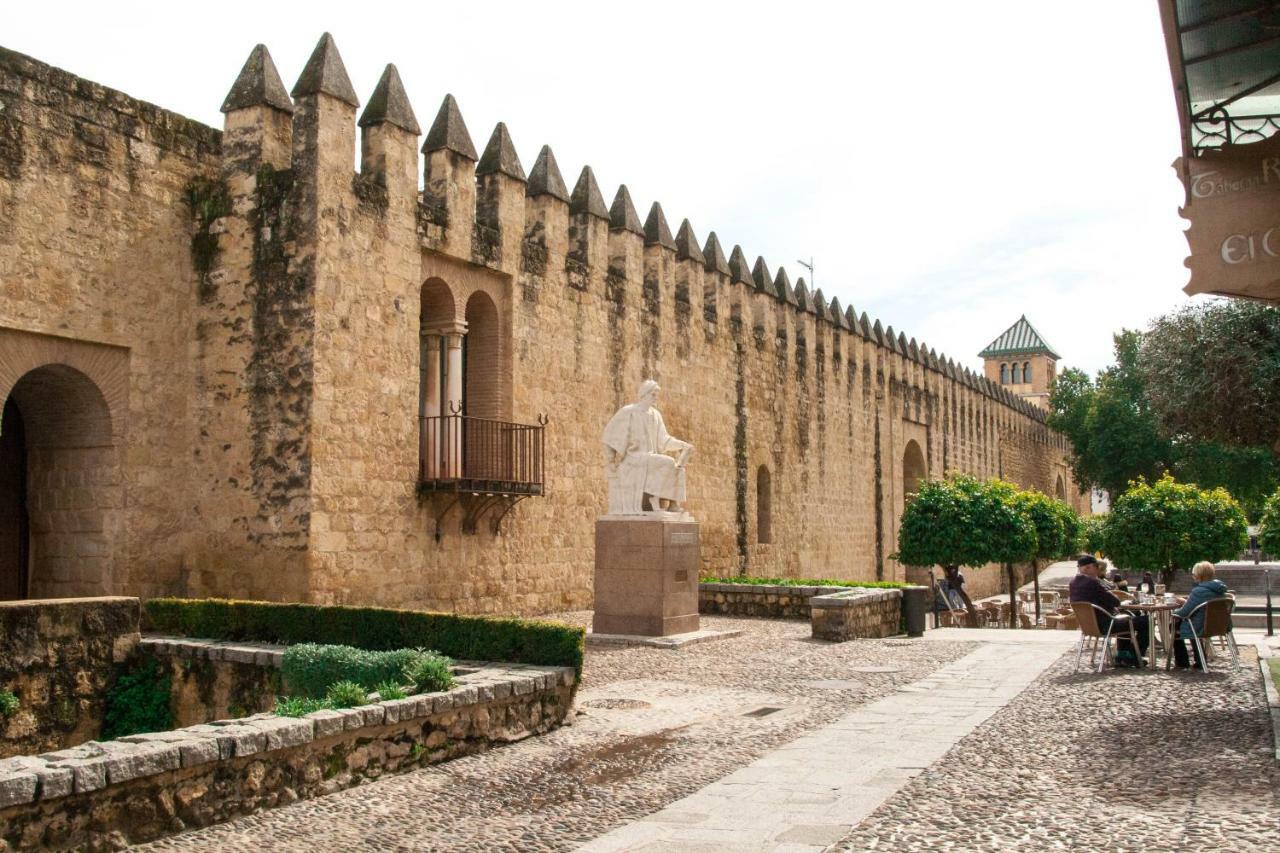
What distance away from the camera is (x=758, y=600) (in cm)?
1759

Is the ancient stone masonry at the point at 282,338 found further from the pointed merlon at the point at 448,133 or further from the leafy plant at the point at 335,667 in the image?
the leafy plant at the point at 335,667

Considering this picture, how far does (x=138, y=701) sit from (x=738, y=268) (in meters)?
15.8

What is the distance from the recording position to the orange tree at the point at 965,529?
24.8 m

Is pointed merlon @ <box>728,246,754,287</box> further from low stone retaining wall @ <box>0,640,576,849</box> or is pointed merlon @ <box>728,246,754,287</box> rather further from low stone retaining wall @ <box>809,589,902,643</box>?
low stone retaining wall @ <box>0,640,576,849</box>

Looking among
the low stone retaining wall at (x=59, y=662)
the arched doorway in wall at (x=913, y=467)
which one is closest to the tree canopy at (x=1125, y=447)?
the arched doorway in wall at (x=913, y=467)

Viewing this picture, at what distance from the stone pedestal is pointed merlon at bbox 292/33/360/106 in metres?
5.90

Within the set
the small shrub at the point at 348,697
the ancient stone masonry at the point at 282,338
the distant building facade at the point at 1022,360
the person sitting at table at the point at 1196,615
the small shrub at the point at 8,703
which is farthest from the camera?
the distant building facade at the point at 1022,360

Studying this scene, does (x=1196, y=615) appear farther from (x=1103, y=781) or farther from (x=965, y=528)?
(x=965, y=528)

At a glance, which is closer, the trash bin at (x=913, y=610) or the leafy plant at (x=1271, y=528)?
the trash bin at (x=913, y=610)

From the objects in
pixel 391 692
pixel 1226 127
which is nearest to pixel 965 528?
pixel 1226 127

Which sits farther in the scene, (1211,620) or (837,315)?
(837,315)

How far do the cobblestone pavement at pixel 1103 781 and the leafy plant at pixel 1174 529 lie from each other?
1938 cm

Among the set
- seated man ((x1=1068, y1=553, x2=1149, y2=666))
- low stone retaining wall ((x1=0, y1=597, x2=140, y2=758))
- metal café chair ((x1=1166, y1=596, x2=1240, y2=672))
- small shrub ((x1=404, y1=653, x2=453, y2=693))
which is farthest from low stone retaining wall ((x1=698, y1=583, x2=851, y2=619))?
small shrub ((x1=404, y1=653, x2=453, y2=693))

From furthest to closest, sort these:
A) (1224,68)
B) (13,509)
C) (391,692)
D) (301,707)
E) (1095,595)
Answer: (13,509)
(1095,595)
(391,692)
(301,707)
(1224,68)
